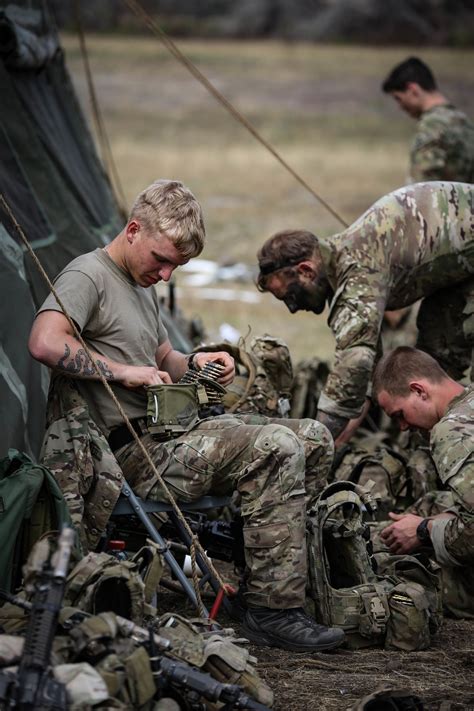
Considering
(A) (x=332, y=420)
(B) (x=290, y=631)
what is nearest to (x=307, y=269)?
(A) (x=332, y=420)

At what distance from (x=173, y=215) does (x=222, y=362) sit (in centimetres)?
81

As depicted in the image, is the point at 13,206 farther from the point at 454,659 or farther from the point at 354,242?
the point at 454,659

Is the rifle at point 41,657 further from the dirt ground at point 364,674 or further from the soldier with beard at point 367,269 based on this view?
the soldier with beard at point 367,269

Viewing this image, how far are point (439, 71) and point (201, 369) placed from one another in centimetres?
2850

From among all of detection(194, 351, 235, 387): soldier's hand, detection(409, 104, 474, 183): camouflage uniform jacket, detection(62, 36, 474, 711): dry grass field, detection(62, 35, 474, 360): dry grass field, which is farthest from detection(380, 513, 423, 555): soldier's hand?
detection(62, 35, 474, 360): dry grass field

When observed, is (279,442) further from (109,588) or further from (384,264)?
(384,264)

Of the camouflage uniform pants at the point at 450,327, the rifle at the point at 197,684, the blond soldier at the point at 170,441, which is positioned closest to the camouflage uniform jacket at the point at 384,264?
the camouflage uniform pants at the point at 450,327

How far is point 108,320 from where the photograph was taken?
530 cm

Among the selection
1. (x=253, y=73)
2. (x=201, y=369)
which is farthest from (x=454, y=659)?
(x=253, y=73)

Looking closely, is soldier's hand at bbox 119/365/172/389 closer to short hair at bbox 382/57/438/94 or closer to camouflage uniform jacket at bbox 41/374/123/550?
camouflage uniform jacket at bbox 41/374/123/550

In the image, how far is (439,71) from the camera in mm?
32688

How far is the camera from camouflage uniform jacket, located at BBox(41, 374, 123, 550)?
200 inches

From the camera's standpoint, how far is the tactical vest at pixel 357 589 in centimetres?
533

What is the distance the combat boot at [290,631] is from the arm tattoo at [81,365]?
1.15 m
